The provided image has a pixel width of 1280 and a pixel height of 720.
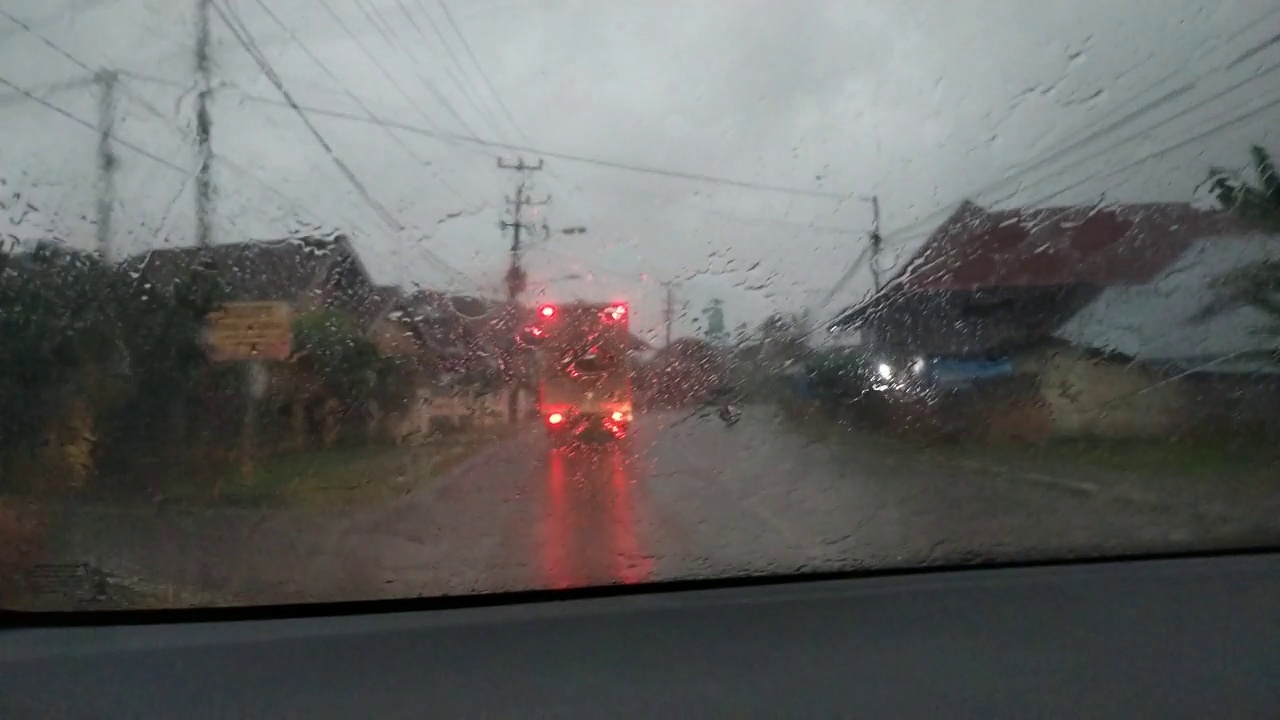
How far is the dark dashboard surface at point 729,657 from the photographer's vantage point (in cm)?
454

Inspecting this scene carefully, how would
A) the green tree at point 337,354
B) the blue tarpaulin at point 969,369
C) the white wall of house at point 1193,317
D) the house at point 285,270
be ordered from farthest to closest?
the blue tarpaulin at point 969,369 → the white wall of house at point 1193,317 → the green tree at point 337,354 → the house at point 285,270

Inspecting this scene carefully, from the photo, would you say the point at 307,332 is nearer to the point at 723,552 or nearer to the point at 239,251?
the point at 239,251

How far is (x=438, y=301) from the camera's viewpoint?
727 centimetres

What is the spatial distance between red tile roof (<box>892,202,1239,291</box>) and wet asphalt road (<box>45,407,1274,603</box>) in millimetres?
1271

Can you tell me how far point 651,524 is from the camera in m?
6.69

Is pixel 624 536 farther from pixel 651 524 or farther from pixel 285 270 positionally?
pixel 285 270

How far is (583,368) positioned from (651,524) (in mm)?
1277

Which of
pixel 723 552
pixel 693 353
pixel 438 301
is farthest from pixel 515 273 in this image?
pixel 723 552

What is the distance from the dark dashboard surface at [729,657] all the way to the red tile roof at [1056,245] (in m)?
2.35

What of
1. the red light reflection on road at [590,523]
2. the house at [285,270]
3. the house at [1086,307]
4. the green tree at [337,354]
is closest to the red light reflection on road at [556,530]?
the red light reflection on road at [590,523]

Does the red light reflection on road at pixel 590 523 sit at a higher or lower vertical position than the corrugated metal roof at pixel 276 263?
lower

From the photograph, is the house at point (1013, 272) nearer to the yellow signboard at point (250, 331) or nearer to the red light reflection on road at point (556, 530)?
the red light reflection on road at point (556, 530)

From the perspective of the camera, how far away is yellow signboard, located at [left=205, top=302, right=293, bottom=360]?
684 cm

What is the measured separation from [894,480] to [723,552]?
5.12 ft
